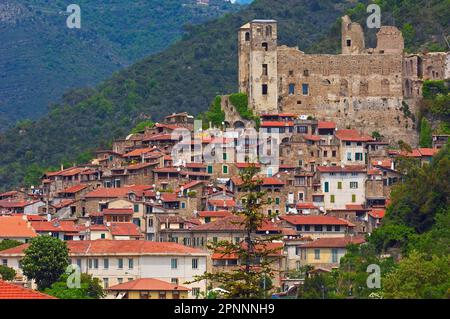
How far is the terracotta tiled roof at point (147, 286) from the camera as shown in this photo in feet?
181

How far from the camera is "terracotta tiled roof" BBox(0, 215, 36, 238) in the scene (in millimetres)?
68688

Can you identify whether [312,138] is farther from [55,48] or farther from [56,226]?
[55,48]

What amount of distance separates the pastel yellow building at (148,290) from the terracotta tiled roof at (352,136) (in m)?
22.0

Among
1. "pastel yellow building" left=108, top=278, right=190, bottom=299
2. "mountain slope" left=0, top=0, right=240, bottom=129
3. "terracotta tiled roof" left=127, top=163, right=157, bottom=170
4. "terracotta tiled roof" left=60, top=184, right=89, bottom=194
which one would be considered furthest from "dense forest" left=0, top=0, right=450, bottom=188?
"pastel yellow building" left=108, top=278, right=190, bottom=299

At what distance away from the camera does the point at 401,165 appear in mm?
74062

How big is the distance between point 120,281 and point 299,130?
18.8 meters

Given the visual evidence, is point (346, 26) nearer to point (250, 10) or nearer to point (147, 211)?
point (147, 211)

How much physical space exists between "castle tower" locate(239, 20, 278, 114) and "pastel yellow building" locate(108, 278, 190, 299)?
78.6 ft

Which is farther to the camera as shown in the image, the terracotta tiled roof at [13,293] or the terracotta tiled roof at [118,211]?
the terracotta tiled roof at [118,211]

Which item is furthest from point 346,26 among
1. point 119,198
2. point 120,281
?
point 120,281

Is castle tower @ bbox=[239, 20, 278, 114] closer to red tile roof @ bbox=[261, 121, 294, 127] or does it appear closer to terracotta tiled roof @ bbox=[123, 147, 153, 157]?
red tile roof @ bbox=[261, 121, 294, 127]

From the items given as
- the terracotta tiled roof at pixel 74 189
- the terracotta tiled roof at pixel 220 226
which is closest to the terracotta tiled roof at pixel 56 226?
the terracotta tiled roof at pixel 74 189

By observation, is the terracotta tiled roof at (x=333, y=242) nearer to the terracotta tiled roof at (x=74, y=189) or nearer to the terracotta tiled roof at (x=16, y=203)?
the terracotta tiled roof at (x=74, y=189)

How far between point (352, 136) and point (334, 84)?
3.95m
